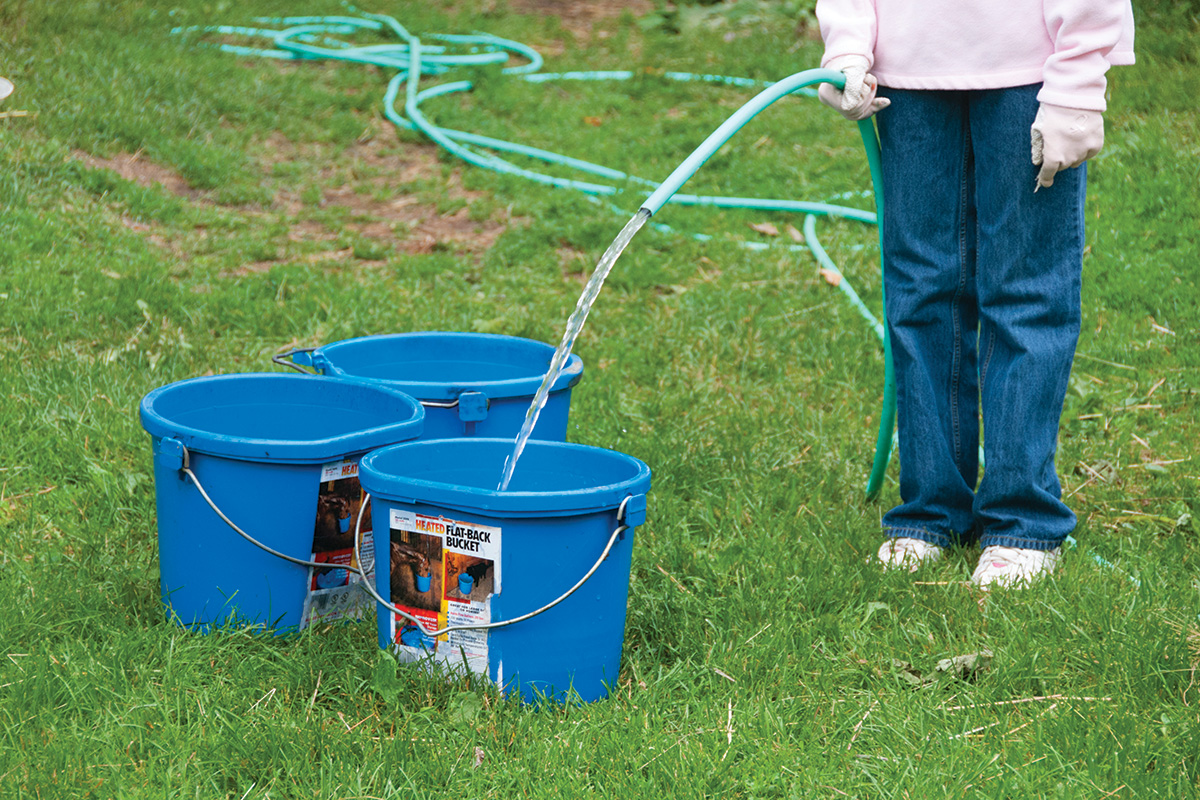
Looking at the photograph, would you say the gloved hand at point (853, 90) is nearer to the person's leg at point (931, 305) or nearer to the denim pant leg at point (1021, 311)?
the person's leg at point (931, 305)

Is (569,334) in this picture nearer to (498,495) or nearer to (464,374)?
(498,495)

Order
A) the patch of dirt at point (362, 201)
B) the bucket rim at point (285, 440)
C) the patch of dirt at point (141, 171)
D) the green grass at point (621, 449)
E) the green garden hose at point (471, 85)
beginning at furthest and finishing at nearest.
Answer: the patch of dirt at point (141, 171)
the patch of dirt at point (362, 201)
the green garden hose at point (471, 85)
the bucket rim at point (285, 440)
the green grass at point (621, 449)

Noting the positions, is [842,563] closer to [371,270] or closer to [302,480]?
[302,480]

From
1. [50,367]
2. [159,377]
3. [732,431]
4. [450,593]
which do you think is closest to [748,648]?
[450,593]

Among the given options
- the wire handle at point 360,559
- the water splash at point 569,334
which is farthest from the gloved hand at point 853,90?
the wire handle at point 360,559

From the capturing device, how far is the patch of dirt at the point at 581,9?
9758mm

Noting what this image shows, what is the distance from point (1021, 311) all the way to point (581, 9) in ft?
28.3

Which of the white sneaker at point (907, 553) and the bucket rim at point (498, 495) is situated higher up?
the bucket rim at point (498, 495)

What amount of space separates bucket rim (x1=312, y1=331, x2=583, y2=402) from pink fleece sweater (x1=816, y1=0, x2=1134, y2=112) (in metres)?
0.91

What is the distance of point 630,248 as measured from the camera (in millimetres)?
4824

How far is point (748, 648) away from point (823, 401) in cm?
155

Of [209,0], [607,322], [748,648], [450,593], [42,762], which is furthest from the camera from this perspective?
[209,0]

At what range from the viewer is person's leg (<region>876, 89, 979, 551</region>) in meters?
2.44

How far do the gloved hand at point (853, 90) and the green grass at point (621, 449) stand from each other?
961 millimetres
